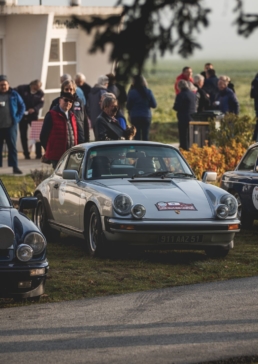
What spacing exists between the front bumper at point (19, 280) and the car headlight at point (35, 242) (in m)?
0.13

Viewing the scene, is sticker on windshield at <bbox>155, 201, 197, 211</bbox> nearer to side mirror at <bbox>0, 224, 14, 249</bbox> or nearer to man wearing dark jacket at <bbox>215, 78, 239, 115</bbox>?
side mirror at <bbox>0, 224, 14, 249</bbox>

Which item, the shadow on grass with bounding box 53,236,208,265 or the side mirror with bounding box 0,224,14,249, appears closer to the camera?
the side mirror with bounding box 0,224,14,249

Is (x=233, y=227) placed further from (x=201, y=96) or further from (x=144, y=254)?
(x=201, y=96)

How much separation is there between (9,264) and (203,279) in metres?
2.45

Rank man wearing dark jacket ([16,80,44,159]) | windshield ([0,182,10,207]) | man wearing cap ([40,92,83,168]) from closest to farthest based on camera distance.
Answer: windshield ([0,182,10,207]) < man wearing cap ([40,92,83,168]) < man wearing dark jacket ([16,80,44,159])

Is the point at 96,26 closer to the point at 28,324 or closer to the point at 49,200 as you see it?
the point at 28,324

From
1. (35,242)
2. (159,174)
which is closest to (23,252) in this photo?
(35,242)

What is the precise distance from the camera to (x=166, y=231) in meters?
12.4

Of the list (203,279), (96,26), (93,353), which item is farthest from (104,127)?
(96,26)

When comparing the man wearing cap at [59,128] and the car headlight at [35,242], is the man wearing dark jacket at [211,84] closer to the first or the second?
the man wearing cap at [59,128]

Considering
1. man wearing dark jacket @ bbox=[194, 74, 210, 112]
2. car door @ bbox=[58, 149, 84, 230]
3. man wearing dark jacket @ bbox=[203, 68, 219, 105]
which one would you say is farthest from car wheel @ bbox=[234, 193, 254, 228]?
man wearing dark jacket @ bbox=[203, 68, 219, 105]

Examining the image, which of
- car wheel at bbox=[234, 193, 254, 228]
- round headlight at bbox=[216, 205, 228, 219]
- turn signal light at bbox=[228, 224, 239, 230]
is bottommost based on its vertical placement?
car wheel at bbox=[234, 193, 254, 228]

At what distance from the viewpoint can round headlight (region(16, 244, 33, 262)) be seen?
1007 centimetres

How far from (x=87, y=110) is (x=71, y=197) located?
9.00m
